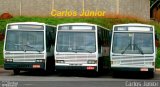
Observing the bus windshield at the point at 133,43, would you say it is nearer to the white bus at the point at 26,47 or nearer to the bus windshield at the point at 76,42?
the bus windshield at the point at 76,42

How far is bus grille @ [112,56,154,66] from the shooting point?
2616 cm

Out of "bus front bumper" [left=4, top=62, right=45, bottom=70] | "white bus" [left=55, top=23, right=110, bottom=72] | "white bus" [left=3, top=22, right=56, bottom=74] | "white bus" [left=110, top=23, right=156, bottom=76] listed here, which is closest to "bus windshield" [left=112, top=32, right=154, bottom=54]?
"white bus" [left=110, top=23, right=156, bottom=76]

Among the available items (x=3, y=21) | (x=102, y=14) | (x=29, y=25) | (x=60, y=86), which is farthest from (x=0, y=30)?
(x=60, y=86)

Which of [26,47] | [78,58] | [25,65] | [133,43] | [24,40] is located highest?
[24,40]

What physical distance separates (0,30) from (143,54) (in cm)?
1655

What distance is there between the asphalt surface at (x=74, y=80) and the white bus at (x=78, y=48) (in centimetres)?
71

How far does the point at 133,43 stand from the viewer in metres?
26.5

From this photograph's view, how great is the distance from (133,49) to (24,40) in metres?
5.65

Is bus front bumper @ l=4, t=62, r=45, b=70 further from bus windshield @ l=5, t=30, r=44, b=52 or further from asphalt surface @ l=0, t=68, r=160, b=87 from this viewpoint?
bus windshield @ l=5, t=30, r=44, b=52

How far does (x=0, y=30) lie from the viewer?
39.9 metres

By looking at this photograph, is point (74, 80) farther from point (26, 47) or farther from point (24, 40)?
point (24, 40)

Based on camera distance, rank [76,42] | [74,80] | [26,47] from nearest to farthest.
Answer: [74,80] → [76,42] → [26,47]

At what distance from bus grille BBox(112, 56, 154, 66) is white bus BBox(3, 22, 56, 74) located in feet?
12.3

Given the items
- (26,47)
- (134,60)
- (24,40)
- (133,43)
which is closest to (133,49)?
(133,43)
